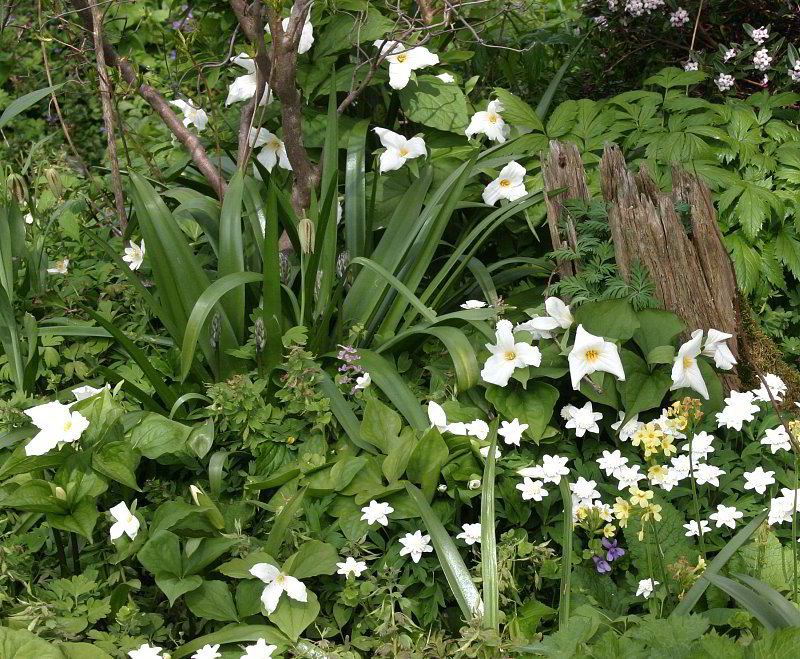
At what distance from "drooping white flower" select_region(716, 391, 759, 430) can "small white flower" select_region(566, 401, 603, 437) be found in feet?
1.06

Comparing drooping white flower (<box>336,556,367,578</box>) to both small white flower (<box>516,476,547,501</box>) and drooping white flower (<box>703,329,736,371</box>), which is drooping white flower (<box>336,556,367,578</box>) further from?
drooping white flower (<box>703,329,736,371</box>)

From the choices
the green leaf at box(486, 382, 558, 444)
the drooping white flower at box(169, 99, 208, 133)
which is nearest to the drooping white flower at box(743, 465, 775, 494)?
the green leaf at box(486, 382, 558, 444)

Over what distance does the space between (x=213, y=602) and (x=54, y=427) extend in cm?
56

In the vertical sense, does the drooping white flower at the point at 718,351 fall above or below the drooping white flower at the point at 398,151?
below

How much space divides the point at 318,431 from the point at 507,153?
1224 millimetres

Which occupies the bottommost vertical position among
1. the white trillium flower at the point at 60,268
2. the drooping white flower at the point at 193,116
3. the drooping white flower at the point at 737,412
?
the white trillium flower at the point at 60,268

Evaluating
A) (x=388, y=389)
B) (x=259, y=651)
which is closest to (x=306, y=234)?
(x=388, y=389)

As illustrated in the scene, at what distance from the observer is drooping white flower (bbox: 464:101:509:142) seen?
123 inches

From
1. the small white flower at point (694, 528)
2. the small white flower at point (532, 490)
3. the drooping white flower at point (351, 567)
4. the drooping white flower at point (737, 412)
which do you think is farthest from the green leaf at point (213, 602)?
the drooping white flower at point (737, 412)

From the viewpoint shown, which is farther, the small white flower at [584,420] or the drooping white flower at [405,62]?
the drooping white flower at [405,62]

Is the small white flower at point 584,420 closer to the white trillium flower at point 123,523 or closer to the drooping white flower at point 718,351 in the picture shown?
the drooping white flower at point 718,351

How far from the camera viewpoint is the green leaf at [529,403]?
7.87 ft

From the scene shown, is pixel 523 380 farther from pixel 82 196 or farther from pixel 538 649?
pixel 82 196

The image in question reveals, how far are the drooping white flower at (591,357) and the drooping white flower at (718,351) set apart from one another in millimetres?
294
